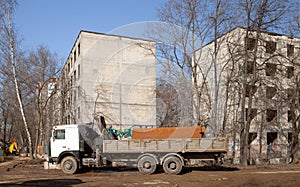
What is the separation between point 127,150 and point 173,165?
2.42 metres

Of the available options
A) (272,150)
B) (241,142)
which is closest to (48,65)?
(241,142)

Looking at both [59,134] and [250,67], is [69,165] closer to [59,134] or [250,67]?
[59,134]

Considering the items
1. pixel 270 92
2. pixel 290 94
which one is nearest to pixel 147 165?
pixel 270 92

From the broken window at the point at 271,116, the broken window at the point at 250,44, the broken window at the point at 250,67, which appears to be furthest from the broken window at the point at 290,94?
the broken window at the point at 250,44

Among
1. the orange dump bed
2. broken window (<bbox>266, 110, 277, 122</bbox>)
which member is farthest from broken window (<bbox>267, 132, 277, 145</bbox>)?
the orange dump bed

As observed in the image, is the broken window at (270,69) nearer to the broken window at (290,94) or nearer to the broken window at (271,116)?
the broken window at (290,94)

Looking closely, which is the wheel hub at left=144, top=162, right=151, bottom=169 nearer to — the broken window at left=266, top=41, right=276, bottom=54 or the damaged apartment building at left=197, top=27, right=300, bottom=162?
the damaged apartment building at left=197, top=27, right=300, bottom=162

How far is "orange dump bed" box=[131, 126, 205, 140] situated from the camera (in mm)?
15656

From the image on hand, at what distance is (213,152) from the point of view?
15109mm

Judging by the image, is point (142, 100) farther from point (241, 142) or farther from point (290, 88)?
point (290, 88)

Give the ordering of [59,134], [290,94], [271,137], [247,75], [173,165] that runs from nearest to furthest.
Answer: [173,165], [59,134], [247,75], [290,94], [271,137]

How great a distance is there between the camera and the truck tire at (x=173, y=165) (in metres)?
15.1

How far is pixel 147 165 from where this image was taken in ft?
50.0

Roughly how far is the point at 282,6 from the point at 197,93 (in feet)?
29.7
